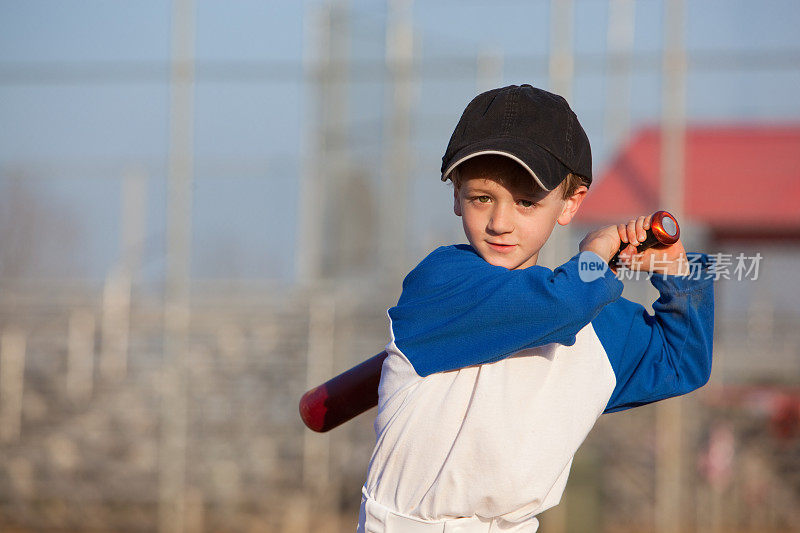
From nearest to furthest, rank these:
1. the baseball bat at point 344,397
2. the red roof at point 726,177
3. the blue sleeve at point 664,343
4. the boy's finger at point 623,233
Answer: the boy's finger at point 623,233 < the blue sleeve at point 664,343 < the baseball bat at point 344,397 < the red roof at point 726,177

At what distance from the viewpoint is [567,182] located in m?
1.62

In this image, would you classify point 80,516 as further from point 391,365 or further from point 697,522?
point 391,365

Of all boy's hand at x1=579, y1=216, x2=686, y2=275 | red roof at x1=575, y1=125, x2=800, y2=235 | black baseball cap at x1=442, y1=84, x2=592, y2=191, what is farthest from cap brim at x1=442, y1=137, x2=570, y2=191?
red roof at x1=575, y1=125, x2=800, y2=235

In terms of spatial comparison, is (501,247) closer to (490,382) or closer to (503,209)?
(503,209)

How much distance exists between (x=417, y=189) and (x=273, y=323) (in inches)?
66.4

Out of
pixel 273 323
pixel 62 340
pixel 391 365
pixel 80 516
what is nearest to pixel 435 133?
pixel 273 323

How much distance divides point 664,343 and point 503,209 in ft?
1.28

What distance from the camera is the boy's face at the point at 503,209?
1.55 metres

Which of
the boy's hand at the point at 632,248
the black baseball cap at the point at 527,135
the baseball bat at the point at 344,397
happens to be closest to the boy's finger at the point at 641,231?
the boy's hand at the point at 632,248

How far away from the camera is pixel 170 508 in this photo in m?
6.57

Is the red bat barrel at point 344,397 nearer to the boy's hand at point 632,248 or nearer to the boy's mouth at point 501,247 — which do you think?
the boy's mouth at point 501,247

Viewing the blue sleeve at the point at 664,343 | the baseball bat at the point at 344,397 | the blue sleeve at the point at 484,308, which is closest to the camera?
the blue sleeve at the point at 484,308

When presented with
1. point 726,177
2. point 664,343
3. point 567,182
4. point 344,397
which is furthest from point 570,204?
point 726,177

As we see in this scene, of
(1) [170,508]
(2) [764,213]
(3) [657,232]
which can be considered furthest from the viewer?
(2) [764,213]
